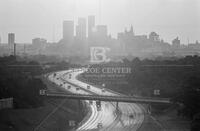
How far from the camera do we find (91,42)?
1419 centimetres

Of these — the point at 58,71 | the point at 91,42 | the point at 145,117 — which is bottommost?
the point at 145,117

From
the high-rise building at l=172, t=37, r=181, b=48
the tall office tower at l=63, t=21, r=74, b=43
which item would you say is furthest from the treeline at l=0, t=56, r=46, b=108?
the high-rise building at l=172, t=37, r=181, b=48

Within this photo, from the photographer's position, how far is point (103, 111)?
9164mm

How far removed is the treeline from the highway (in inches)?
24.9

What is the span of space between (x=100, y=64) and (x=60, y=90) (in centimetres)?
113

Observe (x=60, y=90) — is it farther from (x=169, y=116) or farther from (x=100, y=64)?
(x=169, y=116)

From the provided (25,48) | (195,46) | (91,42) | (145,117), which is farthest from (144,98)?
(25,48)

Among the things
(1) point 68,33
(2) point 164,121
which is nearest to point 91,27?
(1) point 68,33

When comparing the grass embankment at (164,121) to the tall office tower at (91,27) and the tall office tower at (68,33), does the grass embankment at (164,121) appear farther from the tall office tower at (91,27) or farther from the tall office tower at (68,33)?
the tall office tower at (68,33)

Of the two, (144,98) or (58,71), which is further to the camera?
(58,71)

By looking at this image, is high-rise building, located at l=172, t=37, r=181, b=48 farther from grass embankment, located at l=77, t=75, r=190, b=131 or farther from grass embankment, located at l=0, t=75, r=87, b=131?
grass embankment, located at l=77, t=75, r=190, b=131

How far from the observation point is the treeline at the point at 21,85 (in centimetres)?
932

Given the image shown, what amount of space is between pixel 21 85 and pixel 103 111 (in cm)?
215

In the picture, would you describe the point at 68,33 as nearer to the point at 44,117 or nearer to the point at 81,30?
the point at 81,30
